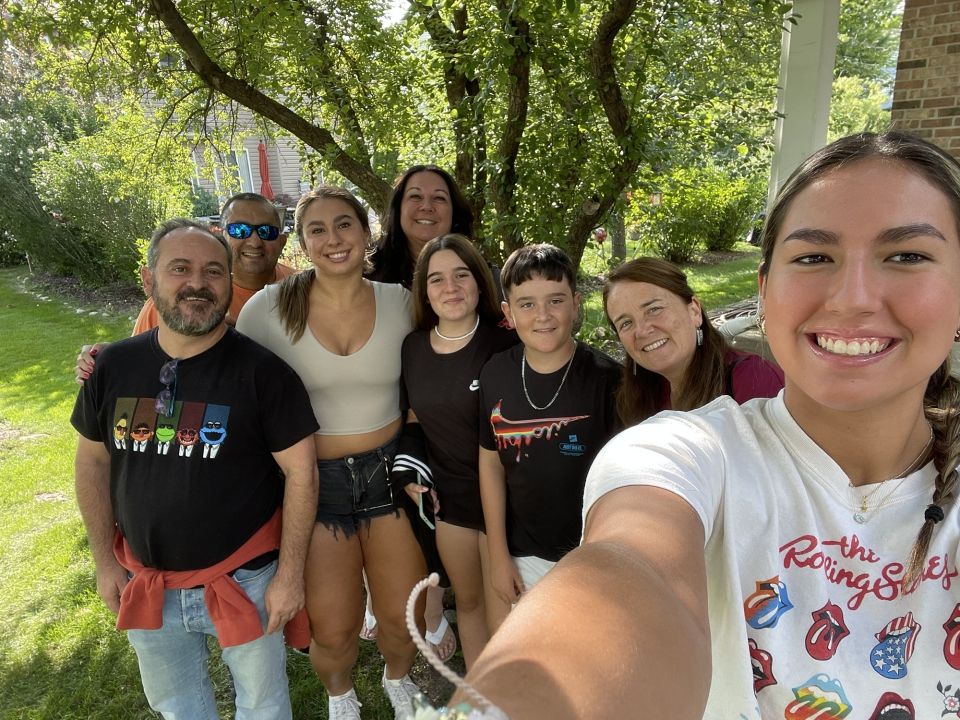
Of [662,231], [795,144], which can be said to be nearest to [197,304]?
[795,144]

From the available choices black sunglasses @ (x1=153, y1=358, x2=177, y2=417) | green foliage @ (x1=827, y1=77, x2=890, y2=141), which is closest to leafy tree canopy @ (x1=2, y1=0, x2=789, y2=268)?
black sunglasses @ (x1=153, y1=358, x2=177, y2=417)

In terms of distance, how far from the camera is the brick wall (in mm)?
4969

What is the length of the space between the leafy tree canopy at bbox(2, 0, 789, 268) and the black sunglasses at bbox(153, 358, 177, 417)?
2487 mm

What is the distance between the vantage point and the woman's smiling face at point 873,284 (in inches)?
38.8

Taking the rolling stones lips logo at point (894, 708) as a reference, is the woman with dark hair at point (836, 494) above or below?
above

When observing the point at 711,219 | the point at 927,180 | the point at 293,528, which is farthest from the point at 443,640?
the point at 711,219

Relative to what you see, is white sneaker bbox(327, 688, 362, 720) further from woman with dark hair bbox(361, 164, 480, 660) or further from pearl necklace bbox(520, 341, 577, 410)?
pearl necklace bbox(520, 341, 577, 410)

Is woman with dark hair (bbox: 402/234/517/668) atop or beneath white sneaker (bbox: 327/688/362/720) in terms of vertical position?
atop

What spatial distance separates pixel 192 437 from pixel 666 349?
1.69 meters

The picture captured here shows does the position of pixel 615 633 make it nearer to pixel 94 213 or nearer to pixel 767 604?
pixel 767 604

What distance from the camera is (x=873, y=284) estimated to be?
3.26 feet

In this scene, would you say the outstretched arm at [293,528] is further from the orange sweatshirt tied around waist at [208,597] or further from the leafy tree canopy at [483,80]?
the leafy tree canopy at [483,80]

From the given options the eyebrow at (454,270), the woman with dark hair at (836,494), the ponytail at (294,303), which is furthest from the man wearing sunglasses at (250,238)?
the woman with dark hair at (836,494)

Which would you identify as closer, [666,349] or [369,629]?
[666,349]
